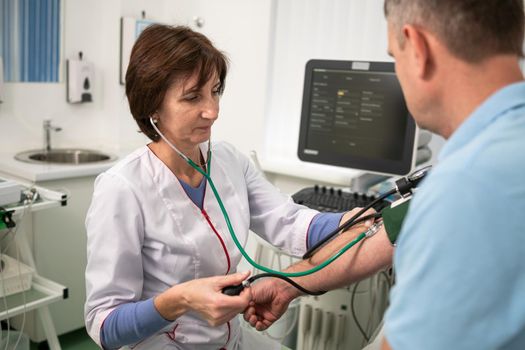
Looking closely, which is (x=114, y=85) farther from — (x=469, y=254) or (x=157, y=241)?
(x=469, y=254)

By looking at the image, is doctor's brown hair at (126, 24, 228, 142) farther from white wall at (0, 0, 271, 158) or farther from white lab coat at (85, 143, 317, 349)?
white wall at (0, 0, 271, 158)

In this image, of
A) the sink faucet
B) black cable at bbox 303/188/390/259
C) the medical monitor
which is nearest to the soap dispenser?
the sink faucet

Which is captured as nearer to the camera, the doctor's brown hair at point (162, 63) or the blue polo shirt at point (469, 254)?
the blue polo shirt at point (469, 254)

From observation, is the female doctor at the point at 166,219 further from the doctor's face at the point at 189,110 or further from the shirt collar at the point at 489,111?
the shirt collar at the point at 489,111

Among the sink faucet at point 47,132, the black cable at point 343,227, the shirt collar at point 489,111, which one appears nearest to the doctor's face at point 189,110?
the black cable at point 343,227

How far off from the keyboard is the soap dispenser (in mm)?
1540

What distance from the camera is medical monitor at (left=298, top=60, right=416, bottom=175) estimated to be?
81.0 inches

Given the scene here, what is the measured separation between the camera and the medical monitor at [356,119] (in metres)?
2.06

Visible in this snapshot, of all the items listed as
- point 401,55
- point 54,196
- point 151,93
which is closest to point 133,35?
point 54,196

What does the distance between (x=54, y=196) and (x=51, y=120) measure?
3.40 feet

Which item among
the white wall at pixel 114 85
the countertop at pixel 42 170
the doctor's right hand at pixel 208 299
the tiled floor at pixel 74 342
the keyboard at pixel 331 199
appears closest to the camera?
the doctor's right hand at pixel 208 299

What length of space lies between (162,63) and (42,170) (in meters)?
1.39

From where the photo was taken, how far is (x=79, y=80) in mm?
3012

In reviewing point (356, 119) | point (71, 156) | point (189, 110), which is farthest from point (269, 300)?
point (71, 156)
